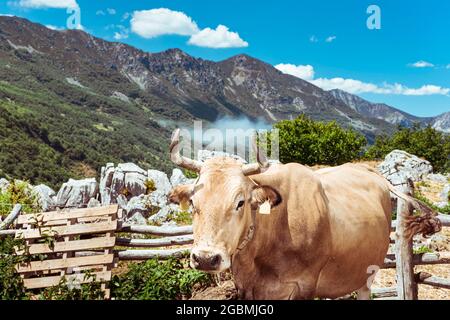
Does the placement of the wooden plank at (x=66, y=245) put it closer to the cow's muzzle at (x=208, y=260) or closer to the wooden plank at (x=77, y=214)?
the wooden plank at (x=77, y=214)

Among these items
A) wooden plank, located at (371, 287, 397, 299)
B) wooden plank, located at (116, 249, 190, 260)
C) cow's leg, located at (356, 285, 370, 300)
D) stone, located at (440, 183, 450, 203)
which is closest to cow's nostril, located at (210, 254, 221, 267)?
cow's leg, located at (356, 285, 370, 300)

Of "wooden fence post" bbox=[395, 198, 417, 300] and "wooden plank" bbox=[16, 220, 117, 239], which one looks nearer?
"wooden fence post" bbox=[395, 198, 417, 300]

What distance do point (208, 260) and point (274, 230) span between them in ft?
2.89

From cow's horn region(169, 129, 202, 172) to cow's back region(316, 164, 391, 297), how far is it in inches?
53.4

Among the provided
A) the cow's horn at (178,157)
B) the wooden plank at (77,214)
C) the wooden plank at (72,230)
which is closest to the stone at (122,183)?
the wooden plank at (77,214)

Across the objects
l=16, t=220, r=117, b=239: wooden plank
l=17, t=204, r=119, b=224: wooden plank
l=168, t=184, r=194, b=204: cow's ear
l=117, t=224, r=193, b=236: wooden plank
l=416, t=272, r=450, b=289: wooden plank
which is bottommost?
l=416, t=272, r=450, b=289: wooden plank

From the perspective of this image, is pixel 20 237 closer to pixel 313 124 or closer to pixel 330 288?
pixel 330 288

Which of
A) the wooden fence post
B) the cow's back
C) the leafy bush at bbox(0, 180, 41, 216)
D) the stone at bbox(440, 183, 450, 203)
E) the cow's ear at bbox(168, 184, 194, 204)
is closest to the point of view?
the cow's ear at bbox(168, 184, 194, 204)

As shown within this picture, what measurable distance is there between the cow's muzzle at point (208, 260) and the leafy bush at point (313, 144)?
162 feet

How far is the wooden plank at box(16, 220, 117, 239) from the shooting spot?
26.1ft

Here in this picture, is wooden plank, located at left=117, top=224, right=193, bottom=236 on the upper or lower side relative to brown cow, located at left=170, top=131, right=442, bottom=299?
lower

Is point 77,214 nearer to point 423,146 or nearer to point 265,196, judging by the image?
point 265,196

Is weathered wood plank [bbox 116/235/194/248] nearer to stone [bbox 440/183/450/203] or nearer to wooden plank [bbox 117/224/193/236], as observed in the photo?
wooden plank [bbox 117/224/193/236]
